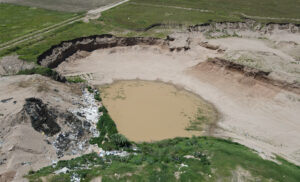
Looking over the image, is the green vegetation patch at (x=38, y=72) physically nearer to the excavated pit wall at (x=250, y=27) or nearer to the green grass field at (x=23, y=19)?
the green grass field at (x=23, y=19)

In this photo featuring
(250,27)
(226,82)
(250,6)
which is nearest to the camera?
(226,82)

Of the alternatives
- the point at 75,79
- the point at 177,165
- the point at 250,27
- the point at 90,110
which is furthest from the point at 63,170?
the point at 250,27

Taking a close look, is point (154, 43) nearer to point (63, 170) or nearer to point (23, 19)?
point (23, 19)

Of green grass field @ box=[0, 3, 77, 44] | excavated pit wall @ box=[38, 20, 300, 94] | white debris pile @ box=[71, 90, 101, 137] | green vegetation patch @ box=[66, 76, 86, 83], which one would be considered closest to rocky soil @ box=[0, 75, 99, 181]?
white debris pile @ box=[71, 90, 101, 137]

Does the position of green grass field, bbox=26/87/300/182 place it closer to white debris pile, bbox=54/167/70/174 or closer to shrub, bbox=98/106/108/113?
white debris pile, bbox=54/167/70/174

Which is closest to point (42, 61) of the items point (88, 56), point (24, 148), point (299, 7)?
point (88, 56)

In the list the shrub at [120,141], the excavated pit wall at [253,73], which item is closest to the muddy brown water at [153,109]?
the shrub at [120,141]
